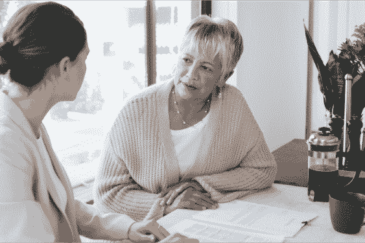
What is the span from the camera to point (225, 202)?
4.54 feet

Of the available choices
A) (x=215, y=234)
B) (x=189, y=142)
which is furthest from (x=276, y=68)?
(x=215, y=234)

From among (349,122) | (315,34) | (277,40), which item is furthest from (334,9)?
(349,122)

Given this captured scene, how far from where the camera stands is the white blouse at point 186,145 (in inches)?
61.5

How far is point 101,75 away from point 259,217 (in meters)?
1.42

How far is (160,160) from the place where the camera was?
1.53 m

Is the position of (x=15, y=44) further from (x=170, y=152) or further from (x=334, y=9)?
(x=334, y=9)

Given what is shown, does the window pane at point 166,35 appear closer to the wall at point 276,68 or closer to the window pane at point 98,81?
the window pane at point 98,81

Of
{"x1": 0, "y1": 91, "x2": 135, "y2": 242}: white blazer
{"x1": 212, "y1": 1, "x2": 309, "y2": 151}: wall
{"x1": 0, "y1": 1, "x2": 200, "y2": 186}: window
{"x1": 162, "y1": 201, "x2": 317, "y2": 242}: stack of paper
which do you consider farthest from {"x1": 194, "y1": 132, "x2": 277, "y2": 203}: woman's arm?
{"x1": 212, "y1": 1, "x2": 309, "y2": 151}: wall

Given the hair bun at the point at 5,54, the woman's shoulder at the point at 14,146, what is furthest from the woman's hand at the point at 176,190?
the hair bun at the point at 5,54

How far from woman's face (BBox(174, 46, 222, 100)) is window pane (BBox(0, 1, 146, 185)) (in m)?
0.74

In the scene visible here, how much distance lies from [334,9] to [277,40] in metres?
0.57

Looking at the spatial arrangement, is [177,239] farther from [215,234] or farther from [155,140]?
[155,140]

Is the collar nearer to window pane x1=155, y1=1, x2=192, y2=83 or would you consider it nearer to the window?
the window

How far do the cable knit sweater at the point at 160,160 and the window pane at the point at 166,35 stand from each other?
45.8 inches
